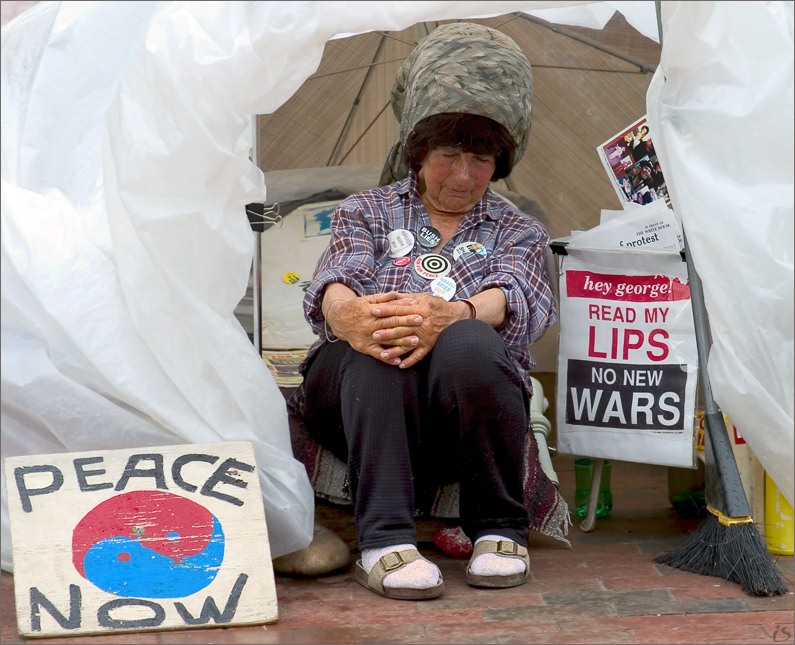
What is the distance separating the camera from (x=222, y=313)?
2.39 meters

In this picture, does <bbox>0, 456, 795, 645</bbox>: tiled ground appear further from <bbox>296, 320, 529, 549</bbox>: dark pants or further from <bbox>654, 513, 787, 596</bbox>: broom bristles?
<bbox>296, 320, 529, 549</bbox>: dark pants

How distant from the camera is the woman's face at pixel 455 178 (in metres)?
2.67

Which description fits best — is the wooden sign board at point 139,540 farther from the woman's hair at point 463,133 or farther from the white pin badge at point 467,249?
the woman's hair at point 463,133

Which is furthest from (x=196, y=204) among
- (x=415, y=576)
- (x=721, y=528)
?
(x=721, y=528)

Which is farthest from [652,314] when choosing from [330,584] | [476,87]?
[330,584]

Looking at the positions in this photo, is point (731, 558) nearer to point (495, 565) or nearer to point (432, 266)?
point (495, 565)

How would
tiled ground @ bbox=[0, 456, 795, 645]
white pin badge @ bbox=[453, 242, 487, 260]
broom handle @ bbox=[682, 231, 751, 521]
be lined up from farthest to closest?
white pin badge @ bbox=[453, 242, 487, 260]
broom handle @ bbox=[682, 231, 751, 521]
tiled ground @ bbox=[0, 456, 795, 645]

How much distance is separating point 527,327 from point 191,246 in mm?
798

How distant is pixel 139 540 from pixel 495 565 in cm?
74

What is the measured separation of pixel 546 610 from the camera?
7.34ft

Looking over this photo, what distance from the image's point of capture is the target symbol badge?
104 inches

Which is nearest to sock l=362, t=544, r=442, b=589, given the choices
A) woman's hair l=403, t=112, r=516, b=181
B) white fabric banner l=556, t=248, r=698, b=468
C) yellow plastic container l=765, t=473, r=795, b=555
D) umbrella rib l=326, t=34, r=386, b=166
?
white fabric banner l=556, t=248, r=698, b=468

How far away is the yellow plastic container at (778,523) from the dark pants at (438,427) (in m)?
0.60

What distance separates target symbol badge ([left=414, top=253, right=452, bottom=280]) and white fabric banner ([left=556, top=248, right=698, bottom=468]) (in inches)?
16.0
